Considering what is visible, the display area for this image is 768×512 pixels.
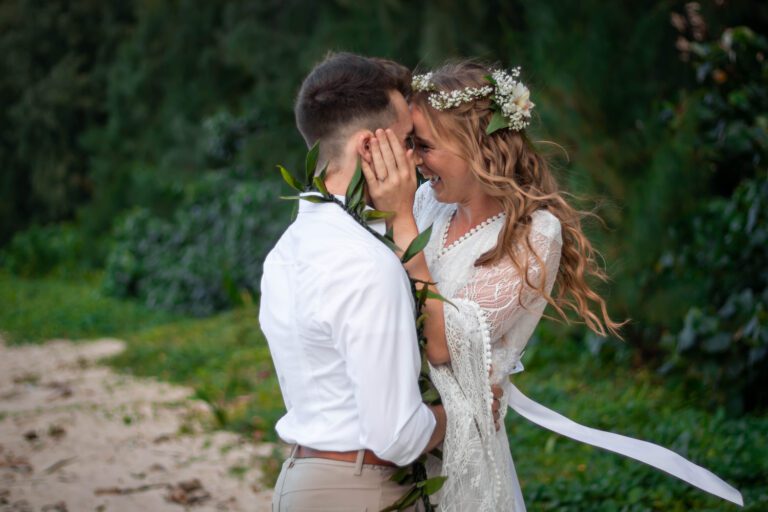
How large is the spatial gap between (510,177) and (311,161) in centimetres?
83

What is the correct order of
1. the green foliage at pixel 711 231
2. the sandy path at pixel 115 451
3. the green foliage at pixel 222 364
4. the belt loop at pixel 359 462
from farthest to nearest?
the green foliage at pixel 222 364, the sandy path at pixel 115 451, the green foliage at pixel 711 231, the belt loop at pixel 359 462

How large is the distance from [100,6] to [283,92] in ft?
34.5

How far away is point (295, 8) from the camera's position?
14133mm

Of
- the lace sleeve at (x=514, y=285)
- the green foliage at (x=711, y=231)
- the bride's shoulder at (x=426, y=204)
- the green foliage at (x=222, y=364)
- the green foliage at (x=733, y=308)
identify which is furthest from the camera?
the green foliage at (x=222, y=364)

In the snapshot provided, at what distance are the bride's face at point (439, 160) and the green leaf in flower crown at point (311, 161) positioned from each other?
1.61 feet

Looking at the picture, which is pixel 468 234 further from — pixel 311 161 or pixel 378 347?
pixel 378 347

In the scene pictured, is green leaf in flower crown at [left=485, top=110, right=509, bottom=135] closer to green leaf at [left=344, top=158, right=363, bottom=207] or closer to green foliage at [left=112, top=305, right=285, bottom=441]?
green leaf at [left=344, top=158, right=363, bottom=207]

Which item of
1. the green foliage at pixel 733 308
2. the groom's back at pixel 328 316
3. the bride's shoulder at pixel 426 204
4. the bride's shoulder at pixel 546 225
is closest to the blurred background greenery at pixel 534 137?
the green foliage at pixel 733 308

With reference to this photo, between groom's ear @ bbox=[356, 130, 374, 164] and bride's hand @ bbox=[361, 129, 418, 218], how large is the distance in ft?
0.03

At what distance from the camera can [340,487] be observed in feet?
7.54

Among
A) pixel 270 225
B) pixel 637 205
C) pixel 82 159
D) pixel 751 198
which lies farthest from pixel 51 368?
pixel 82 159

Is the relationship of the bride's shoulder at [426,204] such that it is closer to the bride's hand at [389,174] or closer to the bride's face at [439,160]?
the bride's face at [439,160]

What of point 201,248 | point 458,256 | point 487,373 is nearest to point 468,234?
point 458,256

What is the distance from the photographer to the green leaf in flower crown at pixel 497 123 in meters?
2.96
